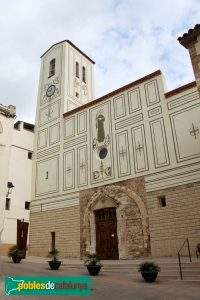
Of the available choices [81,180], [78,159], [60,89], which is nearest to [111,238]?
[81,180]

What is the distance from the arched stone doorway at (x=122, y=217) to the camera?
15.7m

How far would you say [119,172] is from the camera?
58.3ft

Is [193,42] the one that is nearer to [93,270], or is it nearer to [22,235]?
[93,270]

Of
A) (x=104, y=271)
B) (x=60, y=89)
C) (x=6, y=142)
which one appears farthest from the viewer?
(x=60, y=89)

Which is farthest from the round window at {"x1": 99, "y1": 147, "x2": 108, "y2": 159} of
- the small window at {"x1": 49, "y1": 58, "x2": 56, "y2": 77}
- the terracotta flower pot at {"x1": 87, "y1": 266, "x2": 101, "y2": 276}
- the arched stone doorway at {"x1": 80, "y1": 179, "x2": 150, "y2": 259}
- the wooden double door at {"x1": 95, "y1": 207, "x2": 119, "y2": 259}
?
the small window at {"x1": 49, "y1": 58, "x2": 56, "y2": 77}

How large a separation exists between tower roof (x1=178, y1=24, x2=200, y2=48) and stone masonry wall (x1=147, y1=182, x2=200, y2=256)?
705cm

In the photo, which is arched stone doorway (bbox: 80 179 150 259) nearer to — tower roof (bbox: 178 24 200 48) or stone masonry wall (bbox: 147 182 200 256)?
stone masonry wall (bbox: 147 182 200 256)

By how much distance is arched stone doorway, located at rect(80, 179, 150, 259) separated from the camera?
15688 mm

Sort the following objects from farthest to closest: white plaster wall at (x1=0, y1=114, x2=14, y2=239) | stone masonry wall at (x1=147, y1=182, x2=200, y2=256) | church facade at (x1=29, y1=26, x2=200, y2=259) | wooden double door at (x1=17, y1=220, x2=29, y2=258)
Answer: wooden double door at (x1=17, y1=220, x2=29, y2=258) → white plaster wall at (x1=0, y1=114, x2=14, y2=239) → church facade at (x1=29, y1=26, x2=200, y2=259) → stone masonry wall at (x1=147, y1=182, x2=200, y2=256)

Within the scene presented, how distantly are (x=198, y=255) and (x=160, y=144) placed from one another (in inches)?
241

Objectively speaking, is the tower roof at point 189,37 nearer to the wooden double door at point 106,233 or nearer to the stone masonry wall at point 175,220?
the stone masonry wall at point 175,220

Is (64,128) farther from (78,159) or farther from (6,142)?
(6,142)

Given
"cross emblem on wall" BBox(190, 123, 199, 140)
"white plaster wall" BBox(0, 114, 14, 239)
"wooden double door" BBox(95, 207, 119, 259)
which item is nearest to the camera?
"cross emblem on wall" BBox(190, 123, 199, 140)

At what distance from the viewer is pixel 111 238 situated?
55.6ft
